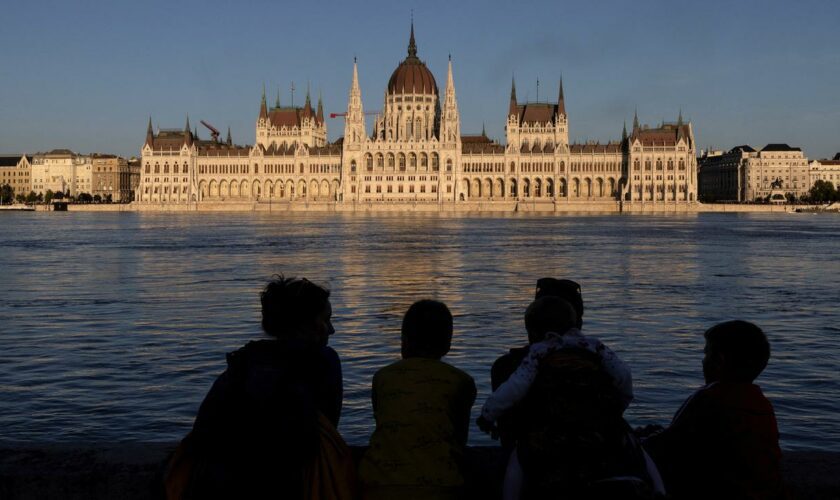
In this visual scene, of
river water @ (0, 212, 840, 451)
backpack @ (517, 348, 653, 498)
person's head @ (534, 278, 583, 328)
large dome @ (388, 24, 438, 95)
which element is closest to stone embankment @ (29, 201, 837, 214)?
large dome @ (388, 24, 438, 95)

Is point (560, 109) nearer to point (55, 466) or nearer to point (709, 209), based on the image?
point (709, 209)

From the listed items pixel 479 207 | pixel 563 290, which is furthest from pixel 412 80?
pixel 563 290

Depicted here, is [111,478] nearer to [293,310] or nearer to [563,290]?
[293,310]

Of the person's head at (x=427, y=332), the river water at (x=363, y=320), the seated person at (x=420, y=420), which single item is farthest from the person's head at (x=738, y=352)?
the river water at (x=363, y=320)

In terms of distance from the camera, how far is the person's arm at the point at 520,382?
4.77m

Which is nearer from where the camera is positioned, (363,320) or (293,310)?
(293,310)

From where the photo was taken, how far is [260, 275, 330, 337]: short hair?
482 centimetres

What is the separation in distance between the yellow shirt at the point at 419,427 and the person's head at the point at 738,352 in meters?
1.31

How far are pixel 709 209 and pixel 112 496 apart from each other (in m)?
164

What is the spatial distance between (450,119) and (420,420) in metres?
156

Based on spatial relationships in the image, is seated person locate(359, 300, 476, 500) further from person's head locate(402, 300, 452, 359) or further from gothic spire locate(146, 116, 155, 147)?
gothic spire locate(146, 116, 155, 147)

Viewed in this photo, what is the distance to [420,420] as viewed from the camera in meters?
4.88

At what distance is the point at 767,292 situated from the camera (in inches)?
1034

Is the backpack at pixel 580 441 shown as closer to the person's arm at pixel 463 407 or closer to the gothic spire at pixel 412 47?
the person's arm at pixel 463 407
